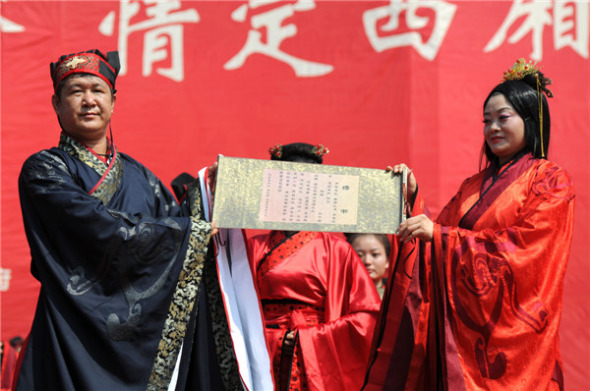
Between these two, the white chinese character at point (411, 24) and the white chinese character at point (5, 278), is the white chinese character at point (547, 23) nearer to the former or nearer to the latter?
the white chinese character at point (411, 24)

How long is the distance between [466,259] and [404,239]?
0.80ft

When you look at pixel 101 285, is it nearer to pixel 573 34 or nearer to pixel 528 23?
pixel 528 23

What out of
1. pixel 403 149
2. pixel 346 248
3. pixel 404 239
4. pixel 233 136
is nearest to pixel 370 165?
pixel 403 149

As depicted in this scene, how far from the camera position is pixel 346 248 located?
3.28m

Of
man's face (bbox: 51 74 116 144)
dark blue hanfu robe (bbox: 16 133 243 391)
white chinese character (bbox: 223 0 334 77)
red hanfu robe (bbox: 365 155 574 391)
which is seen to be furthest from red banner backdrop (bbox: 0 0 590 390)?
dark blue hanfu robe (bbox: 16 133 243 391)

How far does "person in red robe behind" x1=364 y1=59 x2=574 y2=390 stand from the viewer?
235cm

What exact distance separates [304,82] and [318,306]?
2.07 m

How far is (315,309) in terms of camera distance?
10.3ft

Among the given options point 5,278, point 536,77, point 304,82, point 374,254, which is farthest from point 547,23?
point 5,278

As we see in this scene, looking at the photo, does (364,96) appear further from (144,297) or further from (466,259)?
(144,297)

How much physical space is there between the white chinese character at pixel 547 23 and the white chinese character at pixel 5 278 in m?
3.70

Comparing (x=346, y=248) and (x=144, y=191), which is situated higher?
(x=144, y=191)

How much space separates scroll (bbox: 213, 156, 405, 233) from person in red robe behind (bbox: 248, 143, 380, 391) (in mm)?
486

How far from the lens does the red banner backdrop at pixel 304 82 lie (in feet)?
14.9
